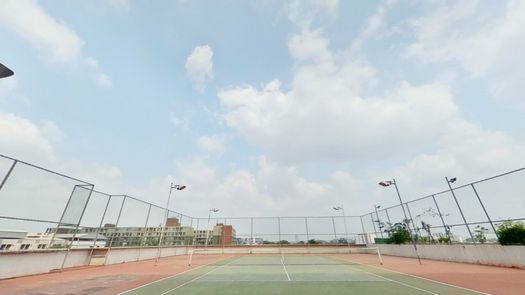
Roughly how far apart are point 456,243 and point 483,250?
2.46 meters

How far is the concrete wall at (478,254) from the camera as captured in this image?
12539mm

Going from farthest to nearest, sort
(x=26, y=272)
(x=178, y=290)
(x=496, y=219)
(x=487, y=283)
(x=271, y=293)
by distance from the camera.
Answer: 1. (x=496, y=219)
2. (x=26, y=272)
3. (x=487, y=283)
4. (x=178, y=290)
5. (x=271, y=293)

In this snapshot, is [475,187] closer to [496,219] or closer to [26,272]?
[496,219]

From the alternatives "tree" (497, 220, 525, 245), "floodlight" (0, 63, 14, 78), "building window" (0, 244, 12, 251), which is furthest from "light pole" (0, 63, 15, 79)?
"tree" (497, 220, 525, 245)

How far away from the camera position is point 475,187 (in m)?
14.4

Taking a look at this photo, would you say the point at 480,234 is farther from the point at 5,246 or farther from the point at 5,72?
the point at 5,246

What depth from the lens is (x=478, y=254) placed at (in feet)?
49.3

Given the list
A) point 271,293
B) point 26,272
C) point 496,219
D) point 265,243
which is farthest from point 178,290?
point 265,243

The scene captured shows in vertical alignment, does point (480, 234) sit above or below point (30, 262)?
above

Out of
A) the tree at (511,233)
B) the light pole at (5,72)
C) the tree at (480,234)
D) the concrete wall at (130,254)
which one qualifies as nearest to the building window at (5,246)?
the concrete wall at (130,254)

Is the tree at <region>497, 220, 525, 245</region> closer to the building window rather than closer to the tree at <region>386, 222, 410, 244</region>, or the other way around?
the tree at <region>386, 222, 410, 244</region>

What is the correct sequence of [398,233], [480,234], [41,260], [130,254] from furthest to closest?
[398,233], [130,254], [480,234], [41,260]

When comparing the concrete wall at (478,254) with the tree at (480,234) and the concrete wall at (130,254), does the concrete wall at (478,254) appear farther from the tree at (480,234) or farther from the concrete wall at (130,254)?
the concrete wall at (130,254)

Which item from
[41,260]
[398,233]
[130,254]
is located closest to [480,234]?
[398,233]
